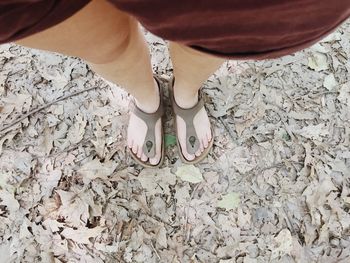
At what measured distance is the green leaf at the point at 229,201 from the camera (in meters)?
1.39

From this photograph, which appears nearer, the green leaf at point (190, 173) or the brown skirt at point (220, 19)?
the brown skirt at point (220, 19)

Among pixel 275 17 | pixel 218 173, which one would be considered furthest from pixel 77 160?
pixel 275 17

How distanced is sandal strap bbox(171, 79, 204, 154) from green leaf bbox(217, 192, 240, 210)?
0.57ft

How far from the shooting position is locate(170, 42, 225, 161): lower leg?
93cm

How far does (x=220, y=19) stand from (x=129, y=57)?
46 centimetres

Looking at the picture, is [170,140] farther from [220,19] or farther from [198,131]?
[220,19]

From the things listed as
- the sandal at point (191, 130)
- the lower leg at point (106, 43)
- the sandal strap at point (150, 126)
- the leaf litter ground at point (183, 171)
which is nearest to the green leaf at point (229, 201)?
the leaf litter ground at point (183, 171)

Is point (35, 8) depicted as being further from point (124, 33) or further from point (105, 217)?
point (105, 217)

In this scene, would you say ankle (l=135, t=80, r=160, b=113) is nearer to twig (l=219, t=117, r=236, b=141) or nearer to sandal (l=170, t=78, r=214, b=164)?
sandal (l=170, t=78, r=214, b=164)

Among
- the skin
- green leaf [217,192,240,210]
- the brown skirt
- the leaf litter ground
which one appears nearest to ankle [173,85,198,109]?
the skin

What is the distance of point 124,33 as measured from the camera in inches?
34.0

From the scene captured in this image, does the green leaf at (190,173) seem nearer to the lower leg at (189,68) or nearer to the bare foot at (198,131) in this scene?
the bare foot at (198,131)

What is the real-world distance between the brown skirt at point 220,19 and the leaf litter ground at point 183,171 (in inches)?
32.5

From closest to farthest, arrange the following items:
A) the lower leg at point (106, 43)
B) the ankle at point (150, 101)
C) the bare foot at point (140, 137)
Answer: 1. the lower leg at point (106, 43)
2. the ankle at point (150, 101)
3. the bare foot at point (140, 137)
